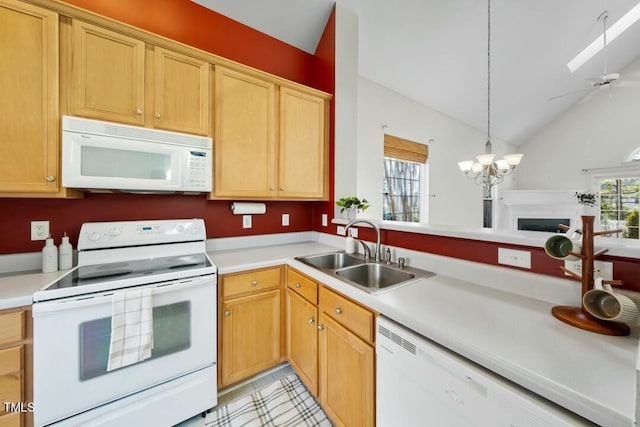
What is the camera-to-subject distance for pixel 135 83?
60.2 inches

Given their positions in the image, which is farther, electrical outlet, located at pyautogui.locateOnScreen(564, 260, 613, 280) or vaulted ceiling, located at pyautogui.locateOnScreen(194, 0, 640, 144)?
vaulted ceiling, located at pyautogui.locateOnScreen(194, 0, 640, 144)

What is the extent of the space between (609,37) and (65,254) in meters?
6.79

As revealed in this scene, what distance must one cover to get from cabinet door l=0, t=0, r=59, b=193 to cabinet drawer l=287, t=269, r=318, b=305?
1455 mm

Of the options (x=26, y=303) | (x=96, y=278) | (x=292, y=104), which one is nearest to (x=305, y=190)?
(x=292, y=104)

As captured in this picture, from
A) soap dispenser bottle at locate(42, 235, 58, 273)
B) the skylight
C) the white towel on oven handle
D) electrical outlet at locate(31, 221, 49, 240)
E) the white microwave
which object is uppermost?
the skylight

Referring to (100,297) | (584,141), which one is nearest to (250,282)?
(100,297)

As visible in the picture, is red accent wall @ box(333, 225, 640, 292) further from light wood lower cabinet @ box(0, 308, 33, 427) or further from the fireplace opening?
the fireplace opening

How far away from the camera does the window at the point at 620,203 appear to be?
4.84 metres

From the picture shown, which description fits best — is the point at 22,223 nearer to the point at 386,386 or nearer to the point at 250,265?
the point at 250,265

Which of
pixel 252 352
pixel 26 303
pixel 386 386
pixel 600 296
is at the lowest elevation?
pixel 252 352

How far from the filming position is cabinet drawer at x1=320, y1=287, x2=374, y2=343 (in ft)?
3.60

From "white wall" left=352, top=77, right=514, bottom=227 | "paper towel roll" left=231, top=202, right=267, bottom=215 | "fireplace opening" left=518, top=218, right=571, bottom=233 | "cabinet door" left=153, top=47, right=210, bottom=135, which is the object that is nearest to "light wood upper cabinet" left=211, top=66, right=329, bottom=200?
"cabinet door" left=153, top=47, right=210, bottom=135

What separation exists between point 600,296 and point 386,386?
82 centimetres

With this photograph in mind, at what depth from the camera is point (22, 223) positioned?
1.48m
